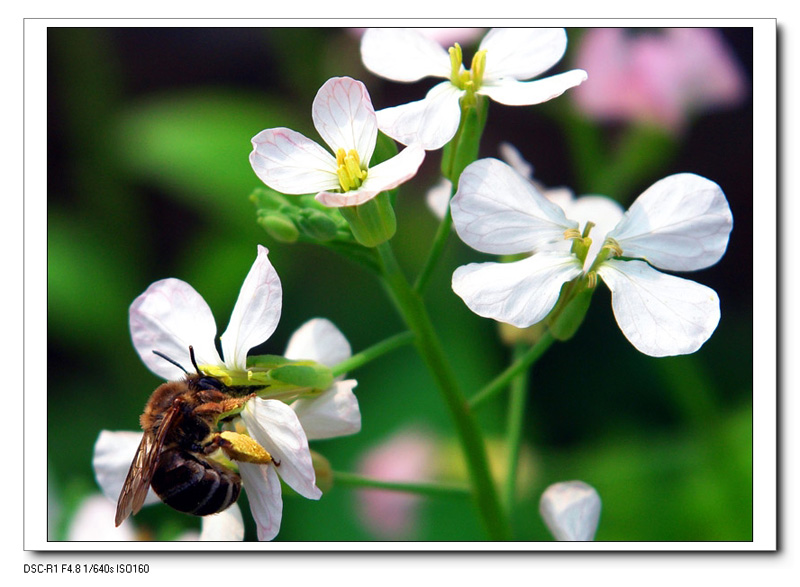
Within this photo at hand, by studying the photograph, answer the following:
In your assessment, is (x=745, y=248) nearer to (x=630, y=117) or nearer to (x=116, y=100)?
(x=630, y=117)

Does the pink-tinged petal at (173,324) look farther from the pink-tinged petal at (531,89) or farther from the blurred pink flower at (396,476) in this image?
the blurred pink flower at (396,476)

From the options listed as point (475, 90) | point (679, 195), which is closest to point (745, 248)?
point (679, 195)

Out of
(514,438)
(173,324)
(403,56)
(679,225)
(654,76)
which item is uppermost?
(654,76)

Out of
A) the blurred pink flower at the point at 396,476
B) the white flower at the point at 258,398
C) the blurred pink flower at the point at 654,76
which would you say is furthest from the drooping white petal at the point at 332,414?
the blurred pink flower at the point at 654,76

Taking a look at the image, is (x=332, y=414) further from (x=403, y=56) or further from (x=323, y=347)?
(x=403, y=56)

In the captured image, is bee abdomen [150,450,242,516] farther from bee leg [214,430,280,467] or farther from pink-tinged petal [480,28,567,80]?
pink-tinged petal [480,28,567,80]

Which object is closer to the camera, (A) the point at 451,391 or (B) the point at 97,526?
(A) the point at 451,391

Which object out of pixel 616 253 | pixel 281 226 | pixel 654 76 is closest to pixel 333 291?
pixel 654 76
